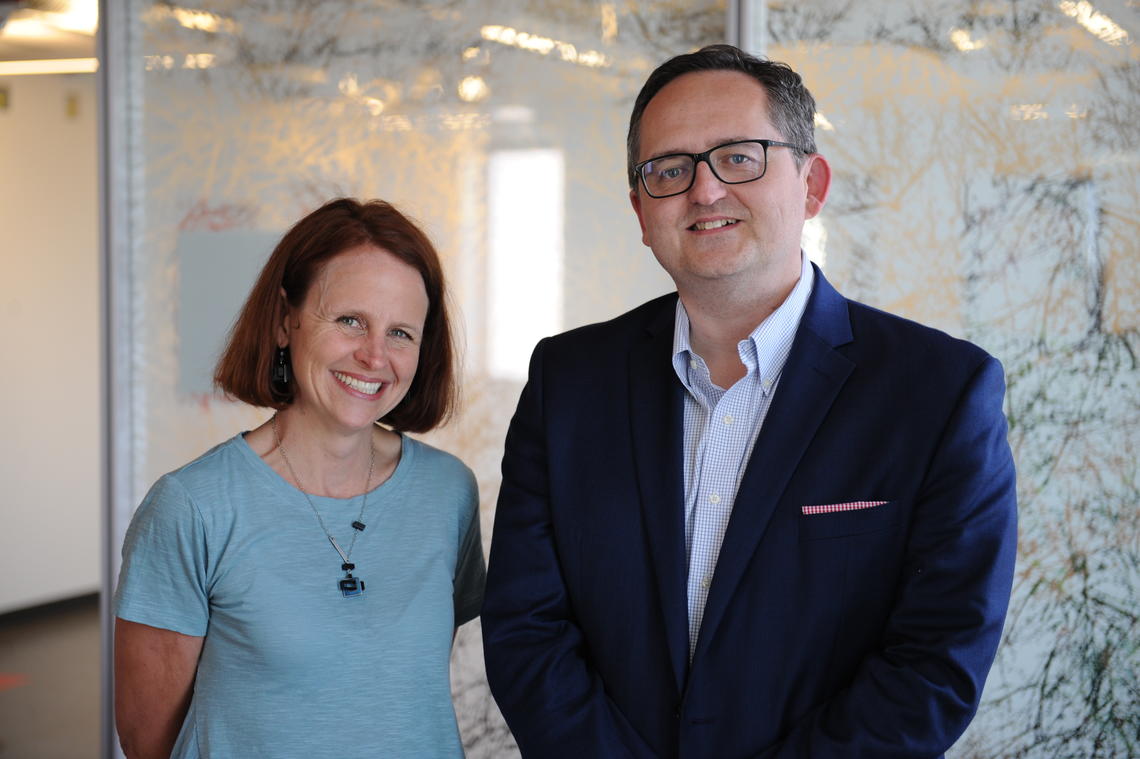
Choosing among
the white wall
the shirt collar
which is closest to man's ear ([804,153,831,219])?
the shirt collar

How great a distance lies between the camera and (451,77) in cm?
347

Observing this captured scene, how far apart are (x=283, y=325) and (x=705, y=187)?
0.90m

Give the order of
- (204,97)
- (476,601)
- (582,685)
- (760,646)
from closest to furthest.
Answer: (760,646) → (582,685) → (476,601) → (204,97)

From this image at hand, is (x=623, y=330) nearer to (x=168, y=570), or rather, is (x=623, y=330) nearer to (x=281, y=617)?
(x=281, y=617)

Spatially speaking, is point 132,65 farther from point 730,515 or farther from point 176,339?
point 730,515

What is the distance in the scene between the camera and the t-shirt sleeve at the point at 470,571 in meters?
2.16

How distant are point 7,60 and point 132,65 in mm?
548

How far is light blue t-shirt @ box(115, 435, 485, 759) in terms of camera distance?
182 centimetres

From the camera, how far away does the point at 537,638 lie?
1787mm

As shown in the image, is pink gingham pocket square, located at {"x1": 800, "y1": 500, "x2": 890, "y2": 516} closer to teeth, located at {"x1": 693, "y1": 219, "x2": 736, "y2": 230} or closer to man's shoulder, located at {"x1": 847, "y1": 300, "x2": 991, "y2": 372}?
man's shoulder, located at {"x1": 847, "y1": 300, "x2": 991, "y2": 372}

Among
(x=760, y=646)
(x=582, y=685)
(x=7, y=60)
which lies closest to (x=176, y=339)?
(x=7, y=60)

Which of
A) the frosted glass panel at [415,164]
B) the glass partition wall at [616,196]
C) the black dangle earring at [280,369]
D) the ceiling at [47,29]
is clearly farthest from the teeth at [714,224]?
the ceiling at [47,29]

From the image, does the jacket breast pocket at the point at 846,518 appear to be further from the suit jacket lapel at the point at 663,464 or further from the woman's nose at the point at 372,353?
the woman's nose at the point at 372,353

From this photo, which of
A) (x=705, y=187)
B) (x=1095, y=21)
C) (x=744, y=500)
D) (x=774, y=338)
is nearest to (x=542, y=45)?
(x=1095, y=21)
